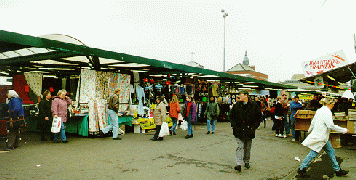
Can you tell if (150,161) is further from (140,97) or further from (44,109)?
(140,97)

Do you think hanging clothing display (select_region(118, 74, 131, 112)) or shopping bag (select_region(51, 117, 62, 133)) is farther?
hanging clothing display (select_region(118, 74, 131, 112))

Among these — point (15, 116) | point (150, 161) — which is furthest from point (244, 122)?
point (15, 116)

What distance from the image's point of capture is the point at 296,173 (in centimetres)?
601

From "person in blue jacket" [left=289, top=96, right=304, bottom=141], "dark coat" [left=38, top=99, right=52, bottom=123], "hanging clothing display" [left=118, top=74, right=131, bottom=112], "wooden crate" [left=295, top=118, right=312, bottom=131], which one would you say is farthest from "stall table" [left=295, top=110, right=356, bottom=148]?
A: "dark coat" [left=38, top=99, right=52, bottom=123]

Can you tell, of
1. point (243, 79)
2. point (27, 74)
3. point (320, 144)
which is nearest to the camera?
point (320, 144)

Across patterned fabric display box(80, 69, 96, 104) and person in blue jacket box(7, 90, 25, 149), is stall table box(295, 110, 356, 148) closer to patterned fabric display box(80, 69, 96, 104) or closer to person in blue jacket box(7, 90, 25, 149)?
patterned fabric display box(80, 69, 96, 104)

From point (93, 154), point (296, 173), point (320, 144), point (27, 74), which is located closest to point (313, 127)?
point (320, 144)

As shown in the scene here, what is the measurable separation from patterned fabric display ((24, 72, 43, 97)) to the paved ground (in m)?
5.56

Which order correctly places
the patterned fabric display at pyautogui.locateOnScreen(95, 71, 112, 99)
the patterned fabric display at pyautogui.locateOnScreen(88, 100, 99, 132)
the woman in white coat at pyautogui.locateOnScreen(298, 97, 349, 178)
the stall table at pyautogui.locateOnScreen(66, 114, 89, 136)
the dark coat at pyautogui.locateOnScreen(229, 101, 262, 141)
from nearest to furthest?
the woman in white coat at pyautogui.locateOnScreen(298, 97, 349, 178)
the dark coat at pyautogui.locateOnScreen(229, 101, 262, 141)
the patterned fabric display at pyautogui.locateOnScreen(88, 100, 99, 132)
the stall table at pyautogui.locateOnScreen(66, 114, 89, 136)
the patterned fabric display at pyautogui.locateOnScreen(95, 71, 112, 99)

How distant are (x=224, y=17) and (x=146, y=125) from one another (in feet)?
69.0

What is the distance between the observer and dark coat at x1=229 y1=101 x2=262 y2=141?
589 cm

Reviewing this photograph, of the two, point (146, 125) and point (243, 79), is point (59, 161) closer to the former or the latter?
point (146, 125)

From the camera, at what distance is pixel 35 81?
13953 millimetres

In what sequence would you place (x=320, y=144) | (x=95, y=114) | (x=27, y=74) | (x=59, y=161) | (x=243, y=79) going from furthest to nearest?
(x=243, y=79) < (x=27, y=74) < (x=95, y=114) < (x=59, y=161) < (x=320, y=144)
